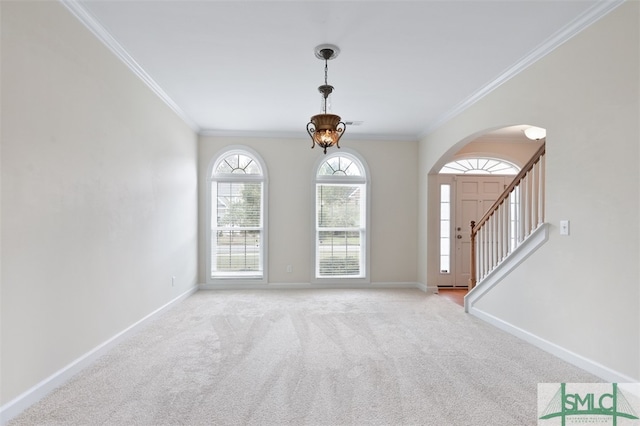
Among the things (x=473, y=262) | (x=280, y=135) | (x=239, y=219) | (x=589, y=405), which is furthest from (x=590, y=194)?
(x=239, y=219)

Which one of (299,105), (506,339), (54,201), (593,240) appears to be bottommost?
(506,339)

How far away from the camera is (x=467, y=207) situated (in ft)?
20.7

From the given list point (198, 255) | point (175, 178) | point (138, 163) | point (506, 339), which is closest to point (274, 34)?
point (138, 163)

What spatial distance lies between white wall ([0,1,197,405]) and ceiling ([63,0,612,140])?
379mm

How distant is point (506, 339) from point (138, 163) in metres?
4.22

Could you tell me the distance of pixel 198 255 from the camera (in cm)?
582

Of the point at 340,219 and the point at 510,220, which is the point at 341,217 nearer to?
the point at 340,219

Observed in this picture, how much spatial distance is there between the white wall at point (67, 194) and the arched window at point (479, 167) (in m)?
5.03

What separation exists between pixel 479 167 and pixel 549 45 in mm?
3557

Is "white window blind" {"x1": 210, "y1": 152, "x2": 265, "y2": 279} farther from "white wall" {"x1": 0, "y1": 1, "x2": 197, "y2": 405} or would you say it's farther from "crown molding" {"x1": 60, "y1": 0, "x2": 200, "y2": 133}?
"white wall" {"x1": 0, "y1": 1, "x2": 197, "y2": 405}

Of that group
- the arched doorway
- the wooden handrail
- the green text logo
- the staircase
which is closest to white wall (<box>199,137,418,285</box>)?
the arched doorway

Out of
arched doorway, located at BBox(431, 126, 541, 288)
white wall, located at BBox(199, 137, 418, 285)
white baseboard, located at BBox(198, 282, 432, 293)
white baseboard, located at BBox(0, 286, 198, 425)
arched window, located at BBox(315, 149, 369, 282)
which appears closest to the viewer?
white baseboard, located at BBox(0, 286, 198, 425)

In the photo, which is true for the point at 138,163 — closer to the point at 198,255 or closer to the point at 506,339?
the point at 198,255

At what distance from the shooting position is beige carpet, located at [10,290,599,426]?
2094 millimetres
